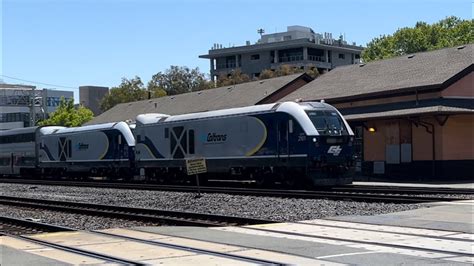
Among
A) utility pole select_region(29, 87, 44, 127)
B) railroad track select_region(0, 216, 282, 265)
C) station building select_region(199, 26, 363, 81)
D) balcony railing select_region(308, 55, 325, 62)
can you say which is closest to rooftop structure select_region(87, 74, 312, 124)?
utility pole select_region(29, 87, 44, 127)

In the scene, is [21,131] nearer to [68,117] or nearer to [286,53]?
[68,117]

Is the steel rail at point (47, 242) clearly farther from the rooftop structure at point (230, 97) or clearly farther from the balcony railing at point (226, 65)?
the balcony railing at point (226, 65)

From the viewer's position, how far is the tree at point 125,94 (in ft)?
305

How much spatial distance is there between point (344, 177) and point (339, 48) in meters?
110

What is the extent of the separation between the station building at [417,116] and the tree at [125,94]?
5739 centimetres

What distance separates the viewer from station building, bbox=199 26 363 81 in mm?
125312

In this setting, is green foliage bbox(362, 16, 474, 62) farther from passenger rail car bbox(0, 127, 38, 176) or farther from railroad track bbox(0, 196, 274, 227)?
railroad track bbox(0, 196, 274, 227)

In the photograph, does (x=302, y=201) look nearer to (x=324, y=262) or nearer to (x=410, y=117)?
(x=324, y=262)

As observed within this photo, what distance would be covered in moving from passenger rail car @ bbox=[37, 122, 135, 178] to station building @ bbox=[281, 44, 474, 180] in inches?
498

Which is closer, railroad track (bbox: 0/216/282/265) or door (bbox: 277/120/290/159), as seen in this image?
railroad track (bbox: 0/216/282/265)

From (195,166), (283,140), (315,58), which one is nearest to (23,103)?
(283,140)

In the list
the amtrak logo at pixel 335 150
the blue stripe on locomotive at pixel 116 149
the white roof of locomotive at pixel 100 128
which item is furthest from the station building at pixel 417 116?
the blue stripe on locomotive at pixel 116 149

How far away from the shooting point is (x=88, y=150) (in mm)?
43344

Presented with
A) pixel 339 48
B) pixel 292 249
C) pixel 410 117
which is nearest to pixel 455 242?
pixel 292 249
